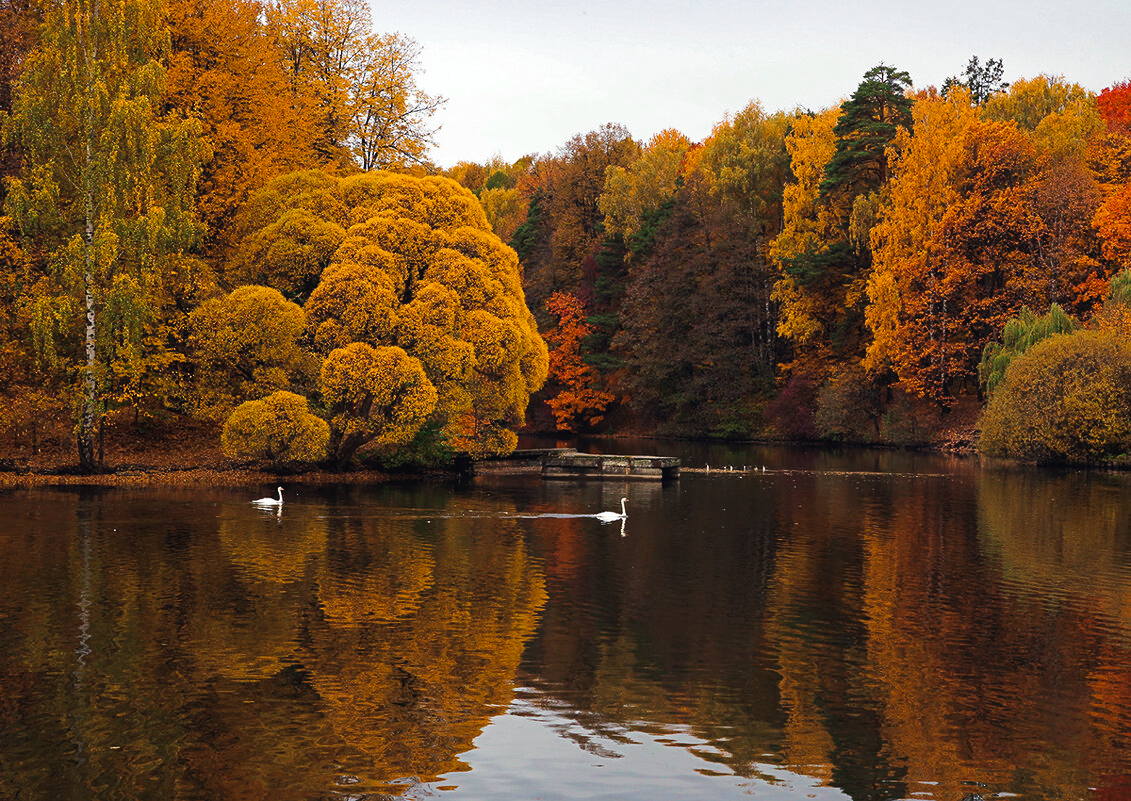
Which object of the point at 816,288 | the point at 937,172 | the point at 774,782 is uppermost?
the point at 937,172

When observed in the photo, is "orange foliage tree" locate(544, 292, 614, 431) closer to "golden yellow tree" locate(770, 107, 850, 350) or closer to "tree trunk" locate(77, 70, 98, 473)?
"golden yellow tree" locate(770, 107, 850, 350)

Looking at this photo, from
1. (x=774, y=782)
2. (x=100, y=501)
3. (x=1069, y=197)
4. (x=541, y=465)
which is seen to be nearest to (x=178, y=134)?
(x=100, y=501)

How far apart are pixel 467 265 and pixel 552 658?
87.0ft

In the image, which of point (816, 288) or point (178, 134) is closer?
point (178, 134)

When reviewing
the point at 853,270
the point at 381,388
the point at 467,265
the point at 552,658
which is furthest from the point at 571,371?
the point at 552,658

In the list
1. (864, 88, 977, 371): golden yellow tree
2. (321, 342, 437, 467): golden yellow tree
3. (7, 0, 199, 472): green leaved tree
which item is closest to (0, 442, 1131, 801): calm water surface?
(321, 342, 437, 467): golden yellow tree

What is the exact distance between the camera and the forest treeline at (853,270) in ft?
189

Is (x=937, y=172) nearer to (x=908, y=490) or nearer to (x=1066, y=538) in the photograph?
(x=908, y=490)

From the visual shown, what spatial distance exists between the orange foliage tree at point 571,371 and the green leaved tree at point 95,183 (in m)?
50.0

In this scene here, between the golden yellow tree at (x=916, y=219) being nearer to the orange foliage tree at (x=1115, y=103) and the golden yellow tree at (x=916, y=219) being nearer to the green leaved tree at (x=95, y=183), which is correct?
the orange foliage tree at (x=1115, y=103)

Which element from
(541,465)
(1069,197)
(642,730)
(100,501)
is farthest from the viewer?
(1069,197)

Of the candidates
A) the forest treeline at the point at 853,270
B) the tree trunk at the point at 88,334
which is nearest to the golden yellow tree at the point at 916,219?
the forest treeline at the point at 853,270

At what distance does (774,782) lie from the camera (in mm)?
10820

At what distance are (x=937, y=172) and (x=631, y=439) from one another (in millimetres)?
29227
